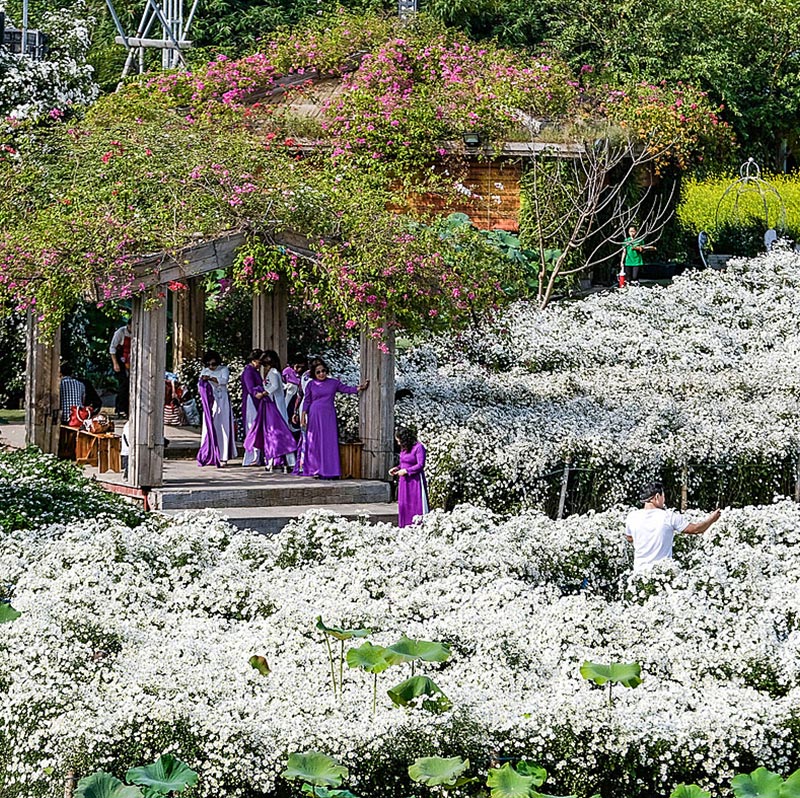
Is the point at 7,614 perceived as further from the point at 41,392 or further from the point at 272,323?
the point at 272,323

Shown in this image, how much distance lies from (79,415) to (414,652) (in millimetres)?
9380

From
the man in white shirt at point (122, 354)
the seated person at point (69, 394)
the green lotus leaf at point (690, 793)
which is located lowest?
the green lotus leaf at point (690, 793)

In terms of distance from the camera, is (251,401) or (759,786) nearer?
(759,786)

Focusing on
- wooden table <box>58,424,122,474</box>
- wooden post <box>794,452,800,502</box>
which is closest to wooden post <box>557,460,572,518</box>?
wooden post <box>794,452,800,502</box>

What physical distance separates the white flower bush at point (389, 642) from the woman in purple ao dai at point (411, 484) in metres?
1.98

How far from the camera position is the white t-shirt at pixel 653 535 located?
36.0 ft

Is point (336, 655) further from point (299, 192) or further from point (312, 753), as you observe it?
point (299, 192)

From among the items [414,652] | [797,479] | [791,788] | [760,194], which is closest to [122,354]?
[797,479]

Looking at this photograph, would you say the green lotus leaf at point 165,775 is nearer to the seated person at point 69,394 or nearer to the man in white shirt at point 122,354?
the seated person at point 69,394

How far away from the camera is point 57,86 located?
22.9 m

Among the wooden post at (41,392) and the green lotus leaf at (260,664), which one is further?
the wooden post at (41,392)

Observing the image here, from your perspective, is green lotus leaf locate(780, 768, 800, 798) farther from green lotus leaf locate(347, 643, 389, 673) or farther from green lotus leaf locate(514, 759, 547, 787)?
green lotus leaf locate(347, 643, 389, 673)

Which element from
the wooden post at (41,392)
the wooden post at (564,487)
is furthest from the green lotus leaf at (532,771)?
the wooden post at (41,392)

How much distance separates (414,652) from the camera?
8.03 m
